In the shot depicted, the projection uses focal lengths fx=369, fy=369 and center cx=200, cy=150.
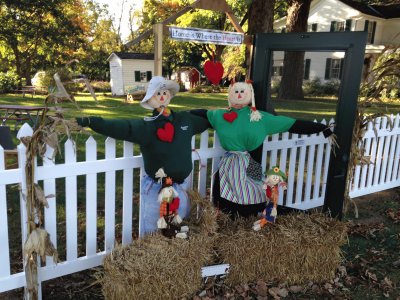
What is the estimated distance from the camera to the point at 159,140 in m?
2.82

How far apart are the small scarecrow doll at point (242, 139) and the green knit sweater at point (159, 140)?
363mm

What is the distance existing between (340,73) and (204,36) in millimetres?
1358

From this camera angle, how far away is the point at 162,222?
275cm

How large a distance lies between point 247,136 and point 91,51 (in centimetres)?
3217

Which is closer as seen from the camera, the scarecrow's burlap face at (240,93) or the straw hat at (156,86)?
the straw hat at (156,86)

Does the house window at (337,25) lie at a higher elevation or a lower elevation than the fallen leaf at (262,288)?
higher

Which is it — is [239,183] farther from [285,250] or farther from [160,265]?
[160,265]

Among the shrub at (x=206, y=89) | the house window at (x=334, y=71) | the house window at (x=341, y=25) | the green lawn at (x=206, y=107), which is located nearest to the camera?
the house window at (x=334, y=71)

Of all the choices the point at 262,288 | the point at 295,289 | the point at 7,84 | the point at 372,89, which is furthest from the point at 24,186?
the point at 7,84

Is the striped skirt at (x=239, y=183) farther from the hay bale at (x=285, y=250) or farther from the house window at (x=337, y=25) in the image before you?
the house window at (x=337, y=25)

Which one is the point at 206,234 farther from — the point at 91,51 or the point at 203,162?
the point at 91,51

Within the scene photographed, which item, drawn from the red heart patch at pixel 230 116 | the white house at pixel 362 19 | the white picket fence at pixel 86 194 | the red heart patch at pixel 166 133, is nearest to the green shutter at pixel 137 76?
the white house at pixel 362 19

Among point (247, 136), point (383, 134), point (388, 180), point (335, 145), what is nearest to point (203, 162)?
point (247, 136)

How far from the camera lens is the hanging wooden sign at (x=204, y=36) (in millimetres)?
3504
